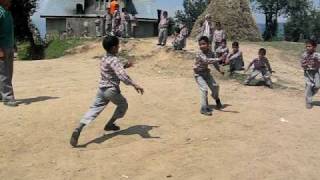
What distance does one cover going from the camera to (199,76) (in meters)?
9.86

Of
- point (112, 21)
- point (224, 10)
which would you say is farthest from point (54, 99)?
point (224, 10)

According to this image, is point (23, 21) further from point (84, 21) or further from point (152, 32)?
point (152, 32)

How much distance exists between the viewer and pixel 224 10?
26016 mm

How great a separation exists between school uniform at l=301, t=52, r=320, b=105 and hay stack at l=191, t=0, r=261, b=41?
14702 mm

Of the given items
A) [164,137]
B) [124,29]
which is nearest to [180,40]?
[124,29]

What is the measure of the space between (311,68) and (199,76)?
2521 mm

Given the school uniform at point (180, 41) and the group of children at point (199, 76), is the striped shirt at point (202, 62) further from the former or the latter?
the school uniform at point (180, 41)

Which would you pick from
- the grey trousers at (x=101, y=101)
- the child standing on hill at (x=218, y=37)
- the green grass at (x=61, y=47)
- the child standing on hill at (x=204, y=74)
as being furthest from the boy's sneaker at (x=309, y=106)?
the green grass at (x=61, y=47)

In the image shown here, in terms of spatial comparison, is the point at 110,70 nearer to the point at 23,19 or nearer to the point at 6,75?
the point at 6,75

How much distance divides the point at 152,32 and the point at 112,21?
23.9 meters

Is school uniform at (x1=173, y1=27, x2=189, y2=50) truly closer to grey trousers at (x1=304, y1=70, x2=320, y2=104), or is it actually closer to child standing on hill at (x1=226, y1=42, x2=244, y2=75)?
child standing on hill at (x1=226, y1=42, x2=244, y2=75)

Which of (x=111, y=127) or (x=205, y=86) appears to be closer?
(x=111, y=127)

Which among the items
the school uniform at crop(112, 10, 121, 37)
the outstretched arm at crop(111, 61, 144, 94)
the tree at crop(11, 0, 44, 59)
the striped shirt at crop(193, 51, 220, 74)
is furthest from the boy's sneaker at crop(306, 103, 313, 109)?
the tree at crop(11, 0, 44, 59)

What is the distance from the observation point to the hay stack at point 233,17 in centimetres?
2589
